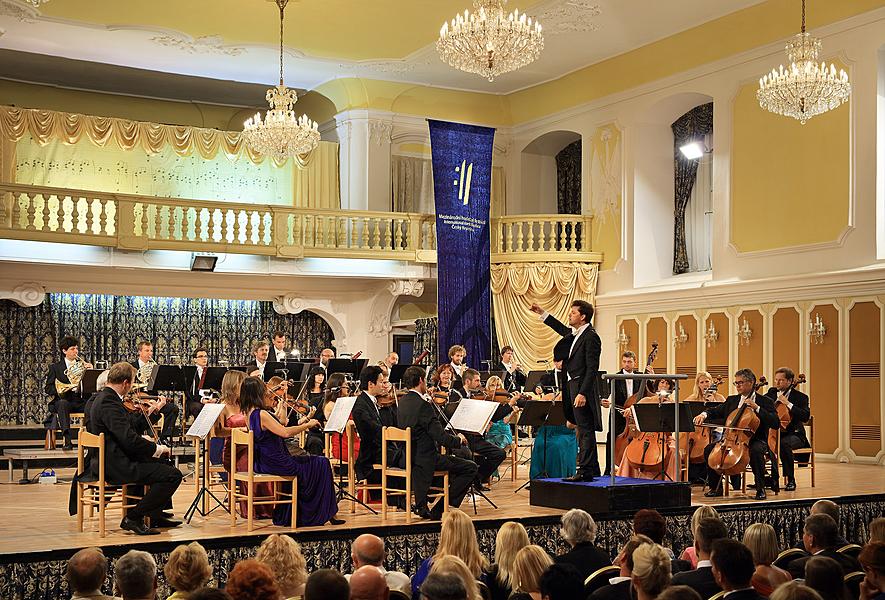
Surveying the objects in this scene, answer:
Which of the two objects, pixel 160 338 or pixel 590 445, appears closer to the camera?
pixel 590 445

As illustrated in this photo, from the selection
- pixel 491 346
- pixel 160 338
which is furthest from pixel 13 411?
pixel 491 346

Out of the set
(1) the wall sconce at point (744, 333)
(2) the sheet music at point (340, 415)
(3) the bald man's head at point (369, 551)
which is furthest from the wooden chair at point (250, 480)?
(1) the wall sconce at point (744, 333)

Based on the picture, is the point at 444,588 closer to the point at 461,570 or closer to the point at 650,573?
the point at 461,570

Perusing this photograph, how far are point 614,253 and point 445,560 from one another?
1265 centimetres

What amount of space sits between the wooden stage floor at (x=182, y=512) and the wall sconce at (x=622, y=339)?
16.8 feet

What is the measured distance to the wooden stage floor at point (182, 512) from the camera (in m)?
7.07

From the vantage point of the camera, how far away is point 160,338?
16.8m

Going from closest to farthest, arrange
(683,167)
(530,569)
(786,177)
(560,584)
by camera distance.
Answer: (560,584) → (530,569) → (786,177) → (683,167)

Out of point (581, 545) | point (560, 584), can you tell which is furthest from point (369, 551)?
point (581, 545)

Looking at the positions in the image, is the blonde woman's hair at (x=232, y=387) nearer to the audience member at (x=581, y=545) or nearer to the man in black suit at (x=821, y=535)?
the audience member at (x=581, y=545)

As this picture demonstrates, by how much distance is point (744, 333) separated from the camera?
569 inches

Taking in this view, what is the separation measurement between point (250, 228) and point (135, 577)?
1177cm

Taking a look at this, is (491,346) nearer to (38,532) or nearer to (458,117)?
(458,117)

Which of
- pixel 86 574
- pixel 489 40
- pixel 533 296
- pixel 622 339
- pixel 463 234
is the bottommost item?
pixel 86 574
